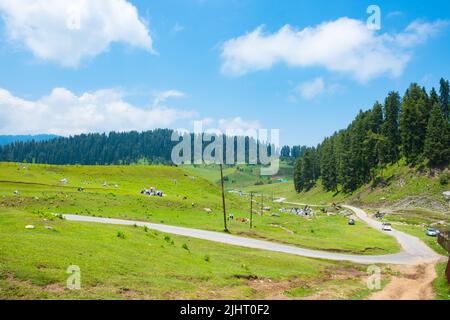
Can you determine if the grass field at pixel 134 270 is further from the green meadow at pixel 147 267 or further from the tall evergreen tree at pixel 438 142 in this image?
the tall evergreen tree at pixel 438 142

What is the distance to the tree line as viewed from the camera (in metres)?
111

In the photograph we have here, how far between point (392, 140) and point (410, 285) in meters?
116

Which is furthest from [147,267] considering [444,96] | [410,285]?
[444,96]

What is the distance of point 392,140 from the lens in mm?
133875

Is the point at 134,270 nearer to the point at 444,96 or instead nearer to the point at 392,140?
the point at 392,140

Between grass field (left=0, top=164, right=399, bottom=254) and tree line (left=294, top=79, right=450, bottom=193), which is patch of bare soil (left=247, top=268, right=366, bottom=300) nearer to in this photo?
grass field (left=0, top=164, right=399, bottom=254)

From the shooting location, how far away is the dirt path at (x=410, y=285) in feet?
85.5

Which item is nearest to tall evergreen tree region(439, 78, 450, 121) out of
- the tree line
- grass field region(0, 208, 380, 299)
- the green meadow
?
the tree line

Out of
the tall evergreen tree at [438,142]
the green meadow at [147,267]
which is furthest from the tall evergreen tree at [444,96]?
the green meadow at [147,267]

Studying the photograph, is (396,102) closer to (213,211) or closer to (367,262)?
(213,211)

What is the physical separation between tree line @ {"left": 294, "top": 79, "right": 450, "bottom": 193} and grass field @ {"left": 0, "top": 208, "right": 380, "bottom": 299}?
94604 mm
